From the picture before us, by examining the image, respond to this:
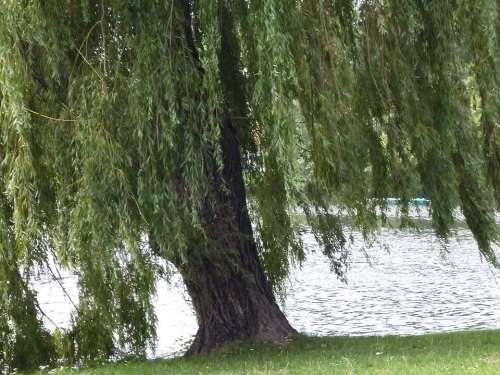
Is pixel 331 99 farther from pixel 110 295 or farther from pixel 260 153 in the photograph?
pixel 110 295

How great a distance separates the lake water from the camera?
572 inches

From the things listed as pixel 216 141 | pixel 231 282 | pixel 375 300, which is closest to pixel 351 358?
pixel 231 282

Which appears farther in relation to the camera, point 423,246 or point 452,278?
point 423,246

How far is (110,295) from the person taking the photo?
10.3 meters

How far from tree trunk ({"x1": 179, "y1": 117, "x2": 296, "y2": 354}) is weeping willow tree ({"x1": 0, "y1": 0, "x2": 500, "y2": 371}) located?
0.02 meters

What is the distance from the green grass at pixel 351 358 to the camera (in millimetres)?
7363

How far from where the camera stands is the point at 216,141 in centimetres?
828

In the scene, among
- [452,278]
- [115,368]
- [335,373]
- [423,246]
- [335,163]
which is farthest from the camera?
[423,246]

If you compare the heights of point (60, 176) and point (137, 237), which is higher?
point (60, 176)

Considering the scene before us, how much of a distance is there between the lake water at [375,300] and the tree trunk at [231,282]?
1.75 meters

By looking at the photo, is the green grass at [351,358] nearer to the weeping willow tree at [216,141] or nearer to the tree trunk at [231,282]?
the tree trunk at [231,282]

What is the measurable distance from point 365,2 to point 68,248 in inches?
147

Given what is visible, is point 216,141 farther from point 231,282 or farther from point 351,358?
point 351,358

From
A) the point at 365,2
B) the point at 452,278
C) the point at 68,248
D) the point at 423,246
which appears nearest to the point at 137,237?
the point at 68,248
